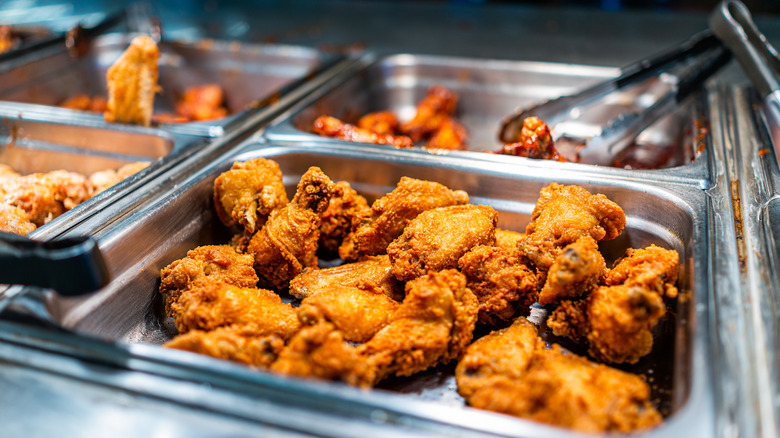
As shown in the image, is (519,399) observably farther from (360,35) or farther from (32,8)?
(32,8)

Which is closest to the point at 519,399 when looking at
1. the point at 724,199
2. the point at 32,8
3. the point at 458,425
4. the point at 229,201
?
the point at 458,425

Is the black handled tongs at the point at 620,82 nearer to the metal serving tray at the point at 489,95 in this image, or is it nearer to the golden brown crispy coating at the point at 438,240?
the metal serving tray at the point at 489,95

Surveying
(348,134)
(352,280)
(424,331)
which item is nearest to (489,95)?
(348,134)

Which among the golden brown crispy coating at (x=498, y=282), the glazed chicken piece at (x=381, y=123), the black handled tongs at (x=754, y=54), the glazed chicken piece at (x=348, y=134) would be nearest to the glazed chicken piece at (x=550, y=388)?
the golden brown crispy coating at (x=498, y=282)

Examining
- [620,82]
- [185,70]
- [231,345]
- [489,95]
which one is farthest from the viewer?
[185,70]

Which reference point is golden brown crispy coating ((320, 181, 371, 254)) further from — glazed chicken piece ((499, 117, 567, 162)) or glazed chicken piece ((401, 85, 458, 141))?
glazed chicken piece ((401, 85, 458, 141))

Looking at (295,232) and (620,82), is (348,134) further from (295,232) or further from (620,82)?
(620,82)
